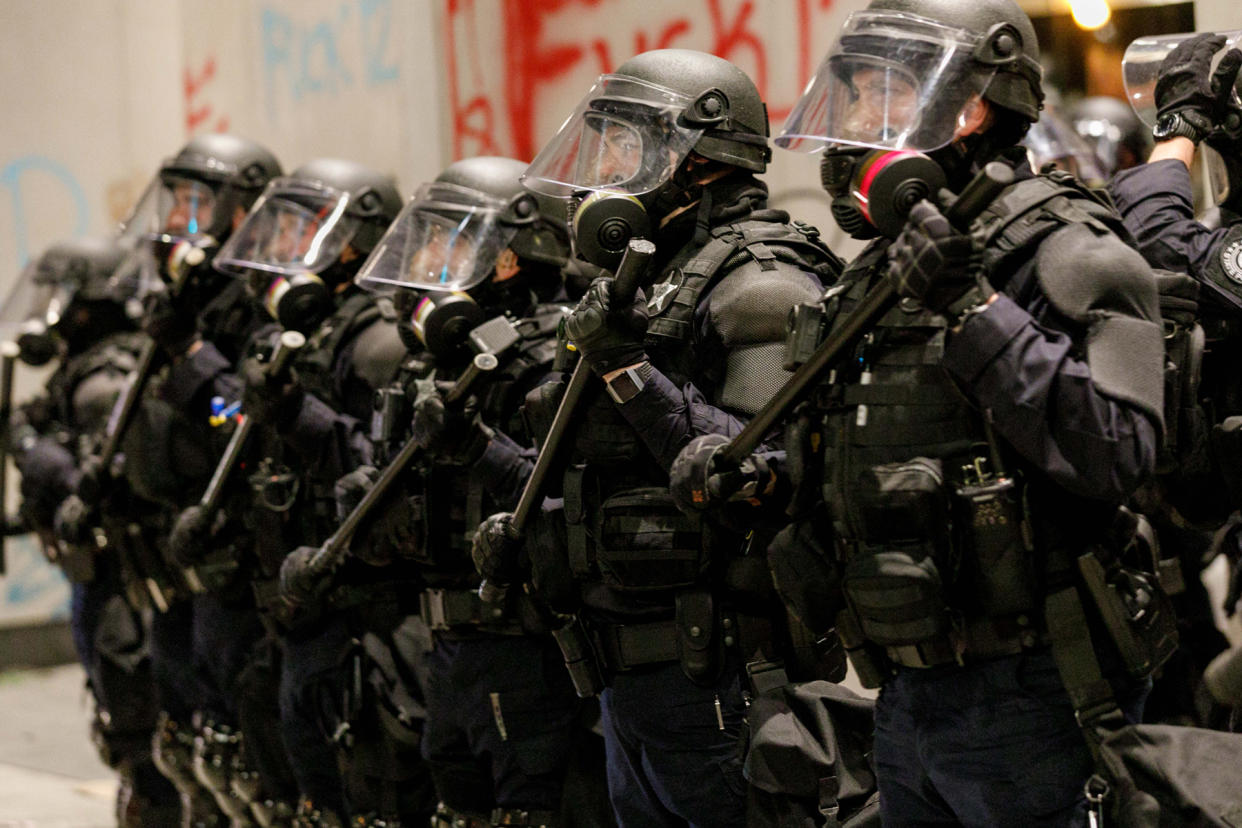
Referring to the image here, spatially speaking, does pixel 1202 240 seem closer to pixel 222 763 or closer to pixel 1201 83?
pixel 1201 83

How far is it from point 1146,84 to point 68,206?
8.04 meters

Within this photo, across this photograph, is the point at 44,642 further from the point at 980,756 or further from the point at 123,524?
the point at 980,756

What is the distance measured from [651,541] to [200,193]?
339 cm

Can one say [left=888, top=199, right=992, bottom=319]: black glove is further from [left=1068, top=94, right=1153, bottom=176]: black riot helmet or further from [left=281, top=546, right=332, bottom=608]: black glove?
[left=1068, top=94, right=1153, bottom=176]: black riot helmet

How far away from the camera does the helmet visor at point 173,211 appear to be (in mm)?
5793

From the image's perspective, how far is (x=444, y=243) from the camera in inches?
162

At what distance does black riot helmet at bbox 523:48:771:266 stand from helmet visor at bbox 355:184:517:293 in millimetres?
703

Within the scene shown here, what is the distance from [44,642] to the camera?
10000 mm

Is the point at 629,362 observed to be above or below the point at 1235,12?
below

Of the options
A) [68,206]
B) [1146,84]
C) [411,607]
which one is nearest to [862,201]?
[1146,84]

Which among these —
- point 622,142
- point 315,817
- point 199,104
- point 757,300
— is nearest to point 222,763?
point 315,817

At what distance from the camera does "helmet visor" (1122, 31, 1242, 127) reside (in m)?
3.42

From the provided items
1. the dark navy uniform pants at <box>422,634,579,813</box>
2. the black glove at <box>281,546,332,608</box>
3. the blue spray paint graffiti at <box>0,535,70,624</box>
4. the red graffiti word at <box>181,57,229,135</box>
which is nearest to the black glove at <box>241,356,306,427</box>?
the black glove at <box>281,546,332,608</box>

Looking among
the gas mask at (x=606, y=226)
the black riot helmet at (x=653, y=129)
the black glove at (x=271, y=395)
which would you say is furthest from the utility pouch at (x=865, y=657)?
the black glove at (x=271, y=395)
